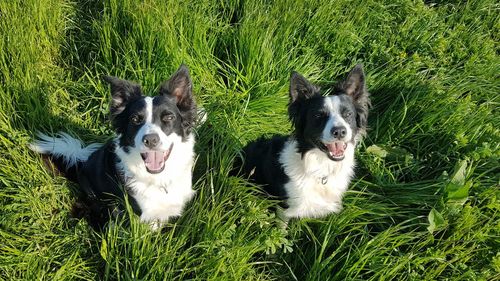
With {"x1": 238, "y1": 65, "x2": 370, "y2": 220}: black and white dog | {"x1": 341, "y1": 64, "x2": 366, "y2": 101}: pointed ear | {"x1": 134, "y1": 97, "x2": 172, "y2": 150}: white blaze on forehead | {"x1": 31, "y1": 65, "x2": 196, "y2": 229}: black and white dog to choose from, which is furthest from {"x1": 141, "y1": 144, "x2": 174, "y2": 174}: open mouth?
{"x1": 341, "y1": 64, "x2": 366, "y2": 101}: pointed ear

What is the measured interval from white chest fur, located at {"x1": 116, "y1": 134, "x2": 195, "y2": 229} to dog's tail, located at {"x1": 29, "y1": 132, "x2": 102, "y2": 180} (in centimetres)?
71

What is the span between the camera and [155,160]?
2.92 metres

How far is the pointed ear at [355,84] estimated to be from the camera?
9.89 feet

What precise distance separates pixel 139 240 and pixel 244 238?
2.38 feet

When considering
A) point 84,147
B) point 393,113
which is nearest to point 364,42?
point 393,113

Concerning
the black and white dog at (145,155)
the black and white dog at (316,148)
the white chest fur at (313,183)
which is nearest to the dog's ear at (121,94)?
the black and white dog at (145,155)

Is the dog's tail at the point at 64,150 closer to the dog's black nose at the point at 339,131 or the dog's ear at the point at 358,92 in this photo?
the dog's black nose at the point at 339,131

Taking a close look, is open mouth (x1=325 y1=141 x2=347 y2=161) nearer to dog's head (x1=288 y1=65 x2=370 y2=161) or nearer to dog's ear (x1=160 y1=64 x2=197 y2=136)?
dog's head (x1=288 y1=65 x2=370 y2=161)

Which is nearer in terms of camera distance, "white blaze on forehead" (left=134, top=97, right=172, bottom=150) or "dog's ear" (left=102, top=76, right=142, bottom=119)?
"white blaze on forehead" (left=134, top=97, right=172, bottom=150)

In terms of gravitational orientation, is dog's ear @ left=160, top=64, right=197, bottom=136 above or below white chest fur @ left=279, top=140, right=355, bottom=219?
above

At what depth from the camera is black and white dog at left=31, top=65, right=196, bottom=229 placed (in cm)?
286

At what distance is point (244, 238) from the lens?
9.75ft

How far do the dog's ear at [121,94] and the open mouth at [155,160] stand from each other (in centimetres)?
39

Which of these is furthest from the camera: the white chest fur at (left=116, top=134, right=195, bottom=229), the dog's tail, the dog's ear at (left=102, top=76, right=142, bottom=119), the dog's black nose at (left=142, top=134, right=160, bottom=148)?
the dog's tail
